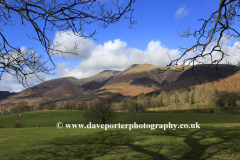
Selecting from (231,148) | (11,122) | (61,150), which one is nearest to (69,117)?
(11,122)

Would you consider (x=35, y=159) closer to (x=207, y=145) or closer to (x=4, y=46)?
(x=4, y=46)

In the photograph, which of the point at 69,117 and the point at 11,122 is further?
the point at 69,117

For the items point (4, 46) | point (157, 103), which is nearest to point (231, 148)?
point (4, 46)

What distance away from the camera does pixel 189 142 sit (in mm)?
12375

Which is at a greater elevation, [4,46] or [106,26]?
[106,26]

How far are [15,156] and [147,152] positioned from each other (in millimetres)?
9079

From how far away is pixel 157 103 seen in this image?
13738cm

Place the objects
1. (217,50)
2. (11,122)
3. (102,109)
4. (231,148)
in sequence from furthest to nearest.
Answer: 1. (11,122)
2. (102,109)
3. (231,148)
4. (217,50)

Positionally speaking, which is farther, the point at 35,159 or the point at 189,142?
the point at 189,142

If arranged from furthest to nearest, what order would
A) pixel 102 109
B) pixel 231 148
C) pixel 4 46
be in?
pixel 102 109
pixel 231 148
pixel 4 46

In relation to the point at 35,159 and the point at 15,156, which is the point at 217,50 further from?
the point at 15,156

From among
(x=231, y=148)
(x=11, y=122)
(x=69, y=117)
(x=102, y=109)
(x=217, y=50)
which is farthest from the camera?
(x=69, y=117)

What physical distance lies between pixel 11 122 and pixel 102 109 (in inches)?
1970

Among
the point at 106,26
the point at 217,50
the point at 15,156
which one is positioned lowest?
the point at 15,156
